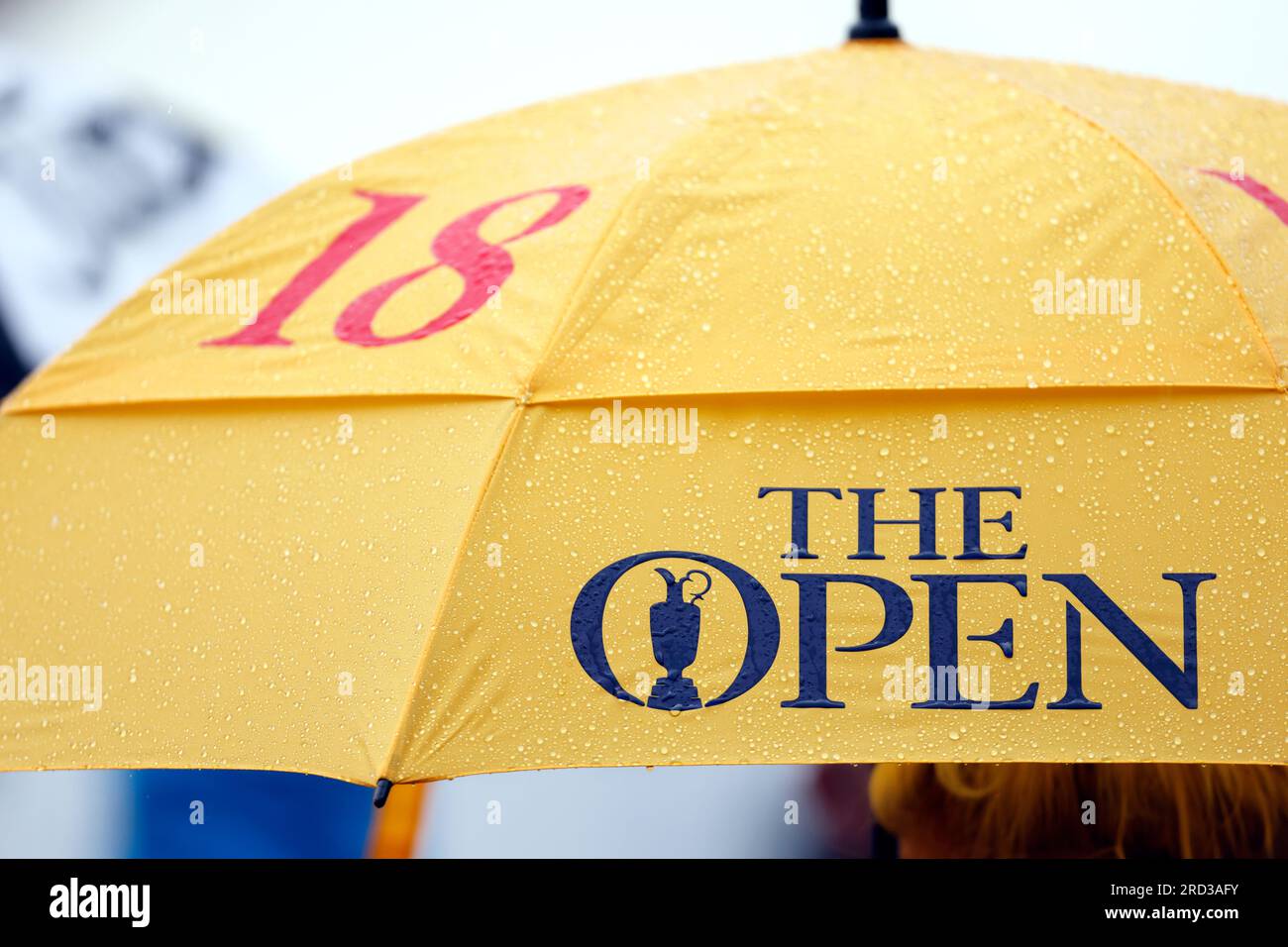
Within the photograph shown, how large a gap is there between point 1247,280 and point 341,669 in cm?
136

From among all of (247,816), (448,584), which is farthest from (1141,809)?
(247,816)

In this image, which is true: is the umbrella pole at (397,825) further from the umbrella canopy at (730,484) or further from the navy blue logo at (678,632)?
the navy blue logo at (678,632)

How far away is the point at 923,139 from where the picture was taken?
215cm

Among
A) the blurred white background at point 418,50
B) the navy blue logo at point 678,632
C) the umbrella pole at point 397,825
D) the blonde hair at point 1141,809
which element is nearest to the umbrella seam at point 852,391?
the navy blue logo at point 678,632

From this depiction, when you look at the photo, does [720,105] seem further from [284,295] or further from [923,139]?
[284,295]

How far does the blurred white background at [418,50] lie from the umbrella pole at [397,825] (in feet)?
3.59

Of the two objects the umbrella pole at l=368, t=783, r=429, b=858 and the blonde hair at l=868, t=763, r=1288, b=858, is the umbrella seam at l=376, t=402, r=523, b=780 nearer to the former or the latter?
the blonde hair at l=868, t=763, r=1288, b=858

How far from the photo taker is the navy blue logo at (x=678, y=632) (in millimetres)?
1845

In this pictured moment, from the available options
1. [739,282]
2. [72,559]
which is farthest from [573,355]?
[72,559]

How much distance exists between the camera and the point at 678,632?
6.09 ft

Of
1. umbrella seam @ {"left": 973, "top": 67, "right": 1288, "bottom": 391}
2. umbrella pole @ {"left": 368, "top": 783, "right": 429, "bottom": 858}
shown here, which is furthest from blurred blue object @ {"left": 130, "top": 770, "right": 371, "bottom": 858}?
umbrella seam @ {"left": 973, "top": 67, "right": 1288, "bottom": 391}

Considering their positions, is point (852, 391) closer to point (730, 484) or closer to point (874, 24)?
point (730, 484)

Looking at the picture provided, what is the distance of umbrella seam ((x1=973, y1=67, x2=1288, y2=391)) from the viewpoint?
1928 mm

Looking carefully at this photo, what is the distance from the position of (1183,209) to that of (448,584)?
3.83ft
